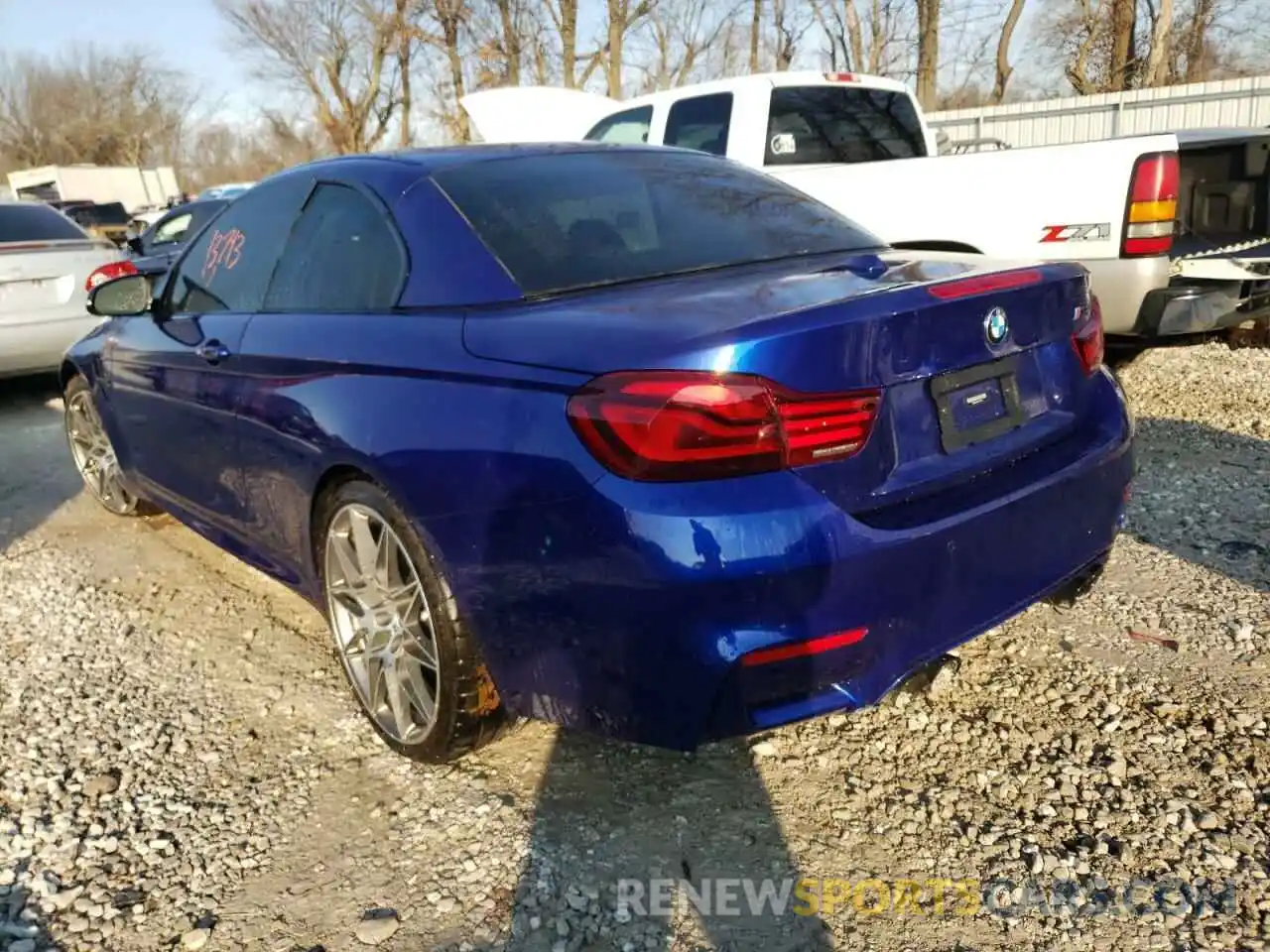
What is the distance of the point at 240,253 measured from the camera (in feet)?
11.6

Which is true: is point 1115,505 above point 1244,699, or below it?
above

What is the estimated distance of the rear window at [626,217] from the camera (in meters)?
2.61

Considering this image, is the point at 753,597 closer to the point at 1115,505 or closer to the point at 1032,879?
the point at 1032,879

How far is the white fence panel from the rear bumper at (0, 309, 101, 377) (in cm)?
1128

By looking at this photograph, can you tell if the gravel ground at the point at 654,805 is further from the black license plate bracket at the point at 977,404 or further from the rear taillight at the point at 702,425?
the rear taillight at the point at 702,425

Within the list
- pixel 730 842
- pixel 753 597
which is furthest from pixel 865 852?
pixel 753 597

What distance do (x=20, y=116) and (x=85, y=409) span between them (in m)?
71.6

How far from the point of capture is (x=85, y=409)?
4930mm

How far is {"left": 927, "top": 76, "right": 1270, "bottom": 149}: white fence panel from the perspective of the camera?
14.7 meters

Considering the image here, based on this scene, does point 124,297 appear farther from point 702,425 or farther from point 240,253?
point 702,425

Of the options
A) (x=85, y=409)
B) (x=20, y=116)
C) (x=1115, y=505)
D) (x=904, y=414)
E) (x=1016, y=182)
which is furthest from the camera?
(x=20, y=116)

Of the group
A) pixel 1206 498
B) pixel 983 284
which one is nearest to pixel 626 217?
pixel 983 284

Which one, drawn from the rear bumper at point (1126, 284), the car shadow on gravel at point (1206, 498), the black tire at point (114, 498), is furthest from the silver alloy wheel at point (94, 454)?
the rear bumper at point (1126, 284)

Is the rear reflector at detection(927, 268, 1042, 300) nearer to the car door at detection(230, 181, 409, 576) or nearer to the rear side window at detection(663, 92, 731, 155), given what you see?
the car door at detection(230, 181, 409, 576)
